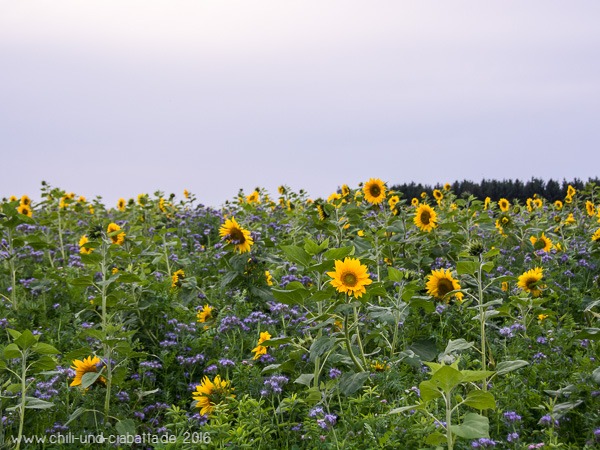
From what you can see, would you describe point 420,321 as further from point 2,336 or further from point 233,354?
point 2,336

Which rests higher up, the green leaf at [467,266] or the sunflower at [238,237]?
the sunflower at [238,237]

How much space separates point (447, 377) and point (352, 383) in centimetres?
101

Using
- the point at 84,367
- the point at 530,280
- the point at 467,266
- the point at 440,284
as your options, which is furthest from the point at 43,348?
the point at 530,280

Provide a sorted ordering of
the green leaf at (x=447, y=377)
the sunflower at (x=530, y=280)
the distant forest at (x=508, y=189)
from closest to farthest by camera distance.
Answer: the green leaf at (x=447, y=377), the sunflower at (x=530, y=280), the distant forest at (x=508, y=189)

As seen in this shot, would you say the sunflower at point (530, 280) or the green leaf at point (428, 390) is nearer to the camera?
the green leaf at point (428, 390)

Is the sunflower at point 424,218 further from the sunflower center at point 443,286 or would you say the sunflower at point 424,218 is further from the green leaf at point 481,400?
the green leaf at point 481,400

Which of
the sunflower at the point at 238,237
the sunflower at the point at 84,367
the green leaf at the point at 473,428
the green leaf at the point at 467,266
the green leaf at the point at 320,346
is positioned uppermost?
the sunflower at the point at 238,237

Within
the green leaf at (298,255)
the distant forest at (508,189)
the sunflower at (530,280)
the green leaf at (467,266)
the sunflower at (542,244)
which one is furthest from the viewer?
the distant forest at (508,189)

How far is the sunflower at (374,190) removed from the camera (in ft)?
23.4

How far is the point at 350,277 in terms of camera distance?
336 centimetres

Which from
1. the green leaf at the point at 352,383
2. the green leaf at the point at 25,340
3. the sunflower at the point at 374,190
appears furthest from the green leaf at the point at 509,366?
the sunflower at the point at 374,190

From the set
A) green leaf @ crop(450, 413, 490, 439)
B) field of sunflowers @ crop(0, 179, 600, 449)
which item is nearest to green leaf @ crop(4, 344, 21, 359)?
field of sunflowers @ crop(0, 179, 600, 449)

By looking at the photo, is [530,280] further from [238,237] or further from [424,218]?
[238,237]

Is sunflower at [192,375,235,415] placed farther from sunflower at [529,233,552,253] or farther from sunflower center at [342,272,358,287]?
sunflower at [529,233,552,253]
